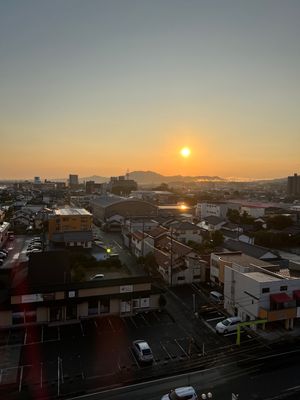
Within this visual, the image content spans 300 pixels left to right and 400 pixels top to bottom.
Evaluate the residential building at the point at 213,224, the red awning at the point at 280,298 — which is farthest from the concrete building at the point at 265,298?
the residential building at the point at 213,224

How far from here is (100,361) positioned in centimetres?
800

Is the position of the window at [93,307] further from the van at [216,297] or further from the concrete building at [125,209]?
the concrete building at [125,209]

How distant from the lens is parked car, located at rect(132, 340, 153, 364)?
7934 mm

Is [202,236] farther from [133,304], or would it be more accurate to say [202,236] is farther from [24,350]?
A: [24,350]

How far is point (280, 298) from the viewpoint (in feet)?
32.4

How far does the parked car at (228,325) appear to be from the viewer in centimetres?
956

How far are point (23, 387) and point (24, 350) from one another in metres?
1.64

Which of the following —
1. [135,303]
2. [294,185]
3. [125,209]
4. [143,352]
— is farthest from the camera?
[294,185]

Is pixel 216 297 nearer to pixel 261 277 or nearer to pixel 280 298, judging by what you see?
pixel 261 277

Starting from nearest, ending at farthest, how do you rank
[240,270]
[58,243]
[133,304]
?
[133,304] → [240,270] → [58,243]

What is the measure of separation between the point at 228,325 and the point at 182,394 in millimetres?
3676

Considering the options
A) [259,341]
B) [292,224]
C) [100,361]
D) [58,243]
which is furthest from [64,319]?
[292,224]

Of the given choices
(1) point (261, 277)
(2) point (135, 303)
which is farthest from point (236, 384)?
(2) point (135, 303)

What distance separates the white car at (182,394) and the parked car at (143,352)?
138 cm
